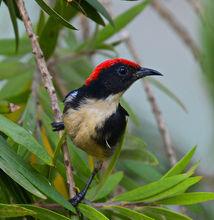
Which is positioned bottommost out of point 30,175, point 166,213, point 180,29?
point 166,213

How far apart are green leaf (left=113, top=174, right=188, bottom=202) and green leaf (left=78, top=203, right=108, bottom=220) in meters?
0.20

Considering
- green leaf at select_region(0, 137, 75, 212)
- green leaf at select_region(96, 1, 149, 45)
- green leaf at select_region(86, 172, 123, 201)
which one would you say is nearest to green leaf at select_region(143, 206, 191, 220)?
green leaf at select_region(86, 172, 123, 201)

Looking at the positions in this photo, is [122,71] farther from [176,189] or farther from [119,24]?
[176,189]

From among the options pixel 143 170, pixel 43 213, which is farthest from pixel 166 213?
pixel 143 170

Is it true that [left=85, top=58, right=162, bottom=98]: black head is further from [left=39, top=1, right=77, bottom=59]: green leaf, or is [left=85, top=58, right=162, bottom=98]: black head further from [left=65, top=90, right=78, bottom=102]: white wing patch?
[left=39, top=1, right=77, bottom=59]: green leaf

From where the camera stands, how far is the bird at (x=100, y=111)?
113 inches

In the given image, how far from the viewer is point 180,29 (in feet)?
11.6

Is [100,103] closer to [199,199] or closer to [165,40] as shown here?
[199,199]

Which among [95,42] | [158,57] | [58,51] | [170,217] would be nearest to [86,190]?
[170,217]

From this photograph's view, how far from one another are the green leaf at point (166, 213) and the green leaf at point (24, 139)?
1.49 feet

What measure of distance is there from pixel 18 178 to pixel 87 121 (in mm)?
780

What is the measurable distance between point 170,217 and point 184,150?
2052 mm

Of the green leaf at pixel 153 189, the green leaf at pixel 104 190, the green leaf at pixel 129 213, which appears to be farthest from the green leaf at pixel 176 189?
the green leaf at pixel 104 190

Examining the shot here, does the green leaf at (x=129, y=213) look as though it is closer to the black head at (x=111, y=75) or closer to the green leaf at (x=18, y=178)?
the green leaf at (x=18, y=178)
